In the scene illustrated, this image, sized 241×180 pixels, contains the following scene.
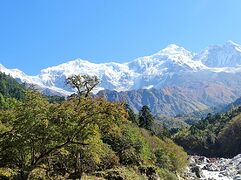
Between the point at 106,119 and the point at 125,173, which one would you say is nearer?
the point at 106,119

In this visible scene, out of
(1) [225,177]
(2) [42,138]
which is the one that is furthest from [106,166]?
(1) [225,177]

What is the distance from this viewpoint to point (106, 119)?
35.8 m

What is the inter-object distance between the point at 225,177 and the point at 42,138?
86925 millimetres

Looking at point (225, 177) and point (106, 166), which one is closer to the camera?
point (106, 166)

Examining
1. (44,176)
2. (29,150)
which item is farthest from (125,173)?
(29,150)

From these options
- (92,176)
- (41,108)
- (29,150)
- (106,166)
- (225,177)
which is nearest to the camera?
(41,108)

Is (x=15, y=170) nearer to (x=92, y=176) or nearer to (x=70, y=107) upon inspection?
(x=92, y=176)

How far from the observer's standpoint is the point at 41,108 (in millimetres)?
35656

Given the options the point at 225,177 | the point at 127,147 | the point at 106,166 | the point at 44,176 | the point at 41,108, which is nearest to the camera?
the point at 41,108

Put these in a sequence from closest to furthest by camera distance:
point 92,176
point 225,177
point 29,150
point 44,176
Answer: point 29,150 → point 44,176 → point 92,176 → point 225,177

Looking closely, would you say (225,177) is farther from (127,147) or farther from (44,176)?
(44,176)

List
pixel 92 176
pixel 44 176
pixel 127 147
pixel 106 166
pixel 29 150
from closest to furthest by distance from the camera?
pixel 29 150
pixel 44 176
pixel 92 176
pixel 106 166
pixel 127 147

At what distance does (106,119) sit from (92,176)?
2040 centimetres

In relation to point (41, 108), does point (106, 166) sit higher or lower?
lower
